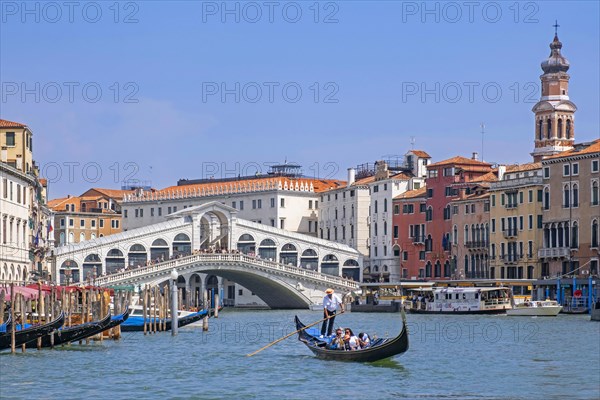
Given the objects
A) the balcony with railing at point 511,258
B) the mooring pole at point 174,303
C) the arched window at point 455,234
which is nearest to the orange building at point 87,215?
the arched window at point 455,234

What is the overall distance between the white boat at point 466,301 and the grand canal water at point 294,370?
1699 cm

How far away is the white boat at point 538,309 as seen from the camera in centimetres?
5350

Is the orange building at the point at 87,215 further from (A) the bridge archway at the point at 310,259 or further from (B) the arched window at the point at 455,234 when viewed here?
(B) the arched window at the point at 455,234

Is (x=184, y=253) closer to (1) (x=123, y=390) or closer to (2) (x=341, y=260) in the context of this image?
(2) (x=341, y=260)

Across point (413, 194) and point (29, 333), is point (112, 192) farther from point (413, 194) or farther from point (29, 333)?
point (29, 333)

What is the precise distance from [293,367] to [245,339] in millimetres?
9833

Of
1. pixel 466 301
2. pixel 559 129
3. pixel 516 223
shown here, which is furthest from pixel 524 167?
pixel 466 301

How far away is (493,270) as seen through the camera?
218 ft

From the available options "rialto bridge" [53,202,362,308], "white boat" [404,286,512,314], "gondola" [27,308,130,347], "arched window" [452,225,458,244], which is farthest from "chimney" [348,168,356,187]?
"gondola" [27,308,130,347]

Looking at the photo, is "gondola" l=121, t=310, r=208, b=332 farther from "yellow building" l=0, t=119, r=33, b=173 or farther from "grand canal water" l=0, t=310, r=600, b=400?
"yellow building" l=0, t=119, r=33, b=173

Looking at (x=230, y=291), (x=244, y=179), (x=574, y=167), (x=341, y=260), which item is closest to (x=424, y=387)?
(x=574, y=167)

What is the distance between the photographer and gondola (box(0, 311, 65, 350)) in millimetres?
29109

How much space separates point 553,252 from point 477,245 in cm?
644

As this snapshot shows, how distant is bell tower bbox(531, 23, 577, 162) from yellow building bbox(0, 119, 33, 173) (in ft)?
97.2
